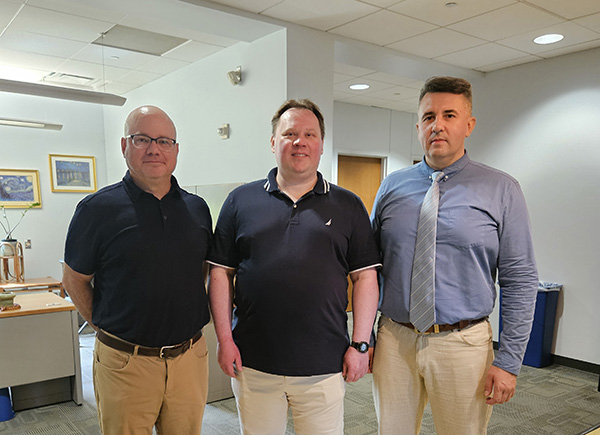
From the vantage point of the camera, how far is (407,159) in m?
7.27

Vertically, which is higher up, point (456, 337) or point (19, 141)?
point (19, 141)

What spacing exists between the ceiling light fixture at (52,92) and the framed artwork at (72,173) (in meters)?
2.01

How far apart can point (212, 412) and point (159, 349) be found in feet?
5.93

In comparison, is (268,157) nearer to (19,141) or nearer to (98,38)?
(98,38)

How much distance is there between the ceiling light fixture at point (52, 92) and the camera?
3.99 m

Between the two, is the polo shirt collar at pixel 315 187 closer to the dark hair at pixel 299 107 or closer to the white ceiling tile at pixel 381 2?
the dark hair at pixel 299 107

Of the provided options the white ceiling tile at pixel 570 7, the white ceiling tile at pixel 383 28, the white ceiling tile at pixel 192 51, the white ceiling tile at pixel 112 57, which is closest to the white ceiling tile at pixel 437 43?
the white ceiling tile at pixel 383 28

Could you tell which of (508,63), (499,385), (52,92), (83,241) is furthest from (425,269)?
(52,92)

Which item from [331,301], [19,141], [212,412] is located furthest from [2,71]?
[331,301]

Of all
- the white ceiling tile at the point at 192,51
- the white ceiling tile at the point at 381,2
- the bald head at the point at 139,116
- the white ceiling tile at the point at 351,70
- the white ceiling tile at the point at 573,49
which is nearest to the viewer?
the bald head at the point at 139,116

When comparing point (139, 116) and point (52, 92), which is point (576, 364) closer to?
point (139, 116)

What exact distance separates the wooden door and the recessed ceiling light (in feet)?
10.7

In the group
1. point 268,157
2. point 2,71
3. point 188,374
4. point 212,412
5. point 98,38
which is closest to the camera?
point 188,374

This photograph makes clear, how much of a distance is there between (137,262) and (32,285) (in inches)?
165
